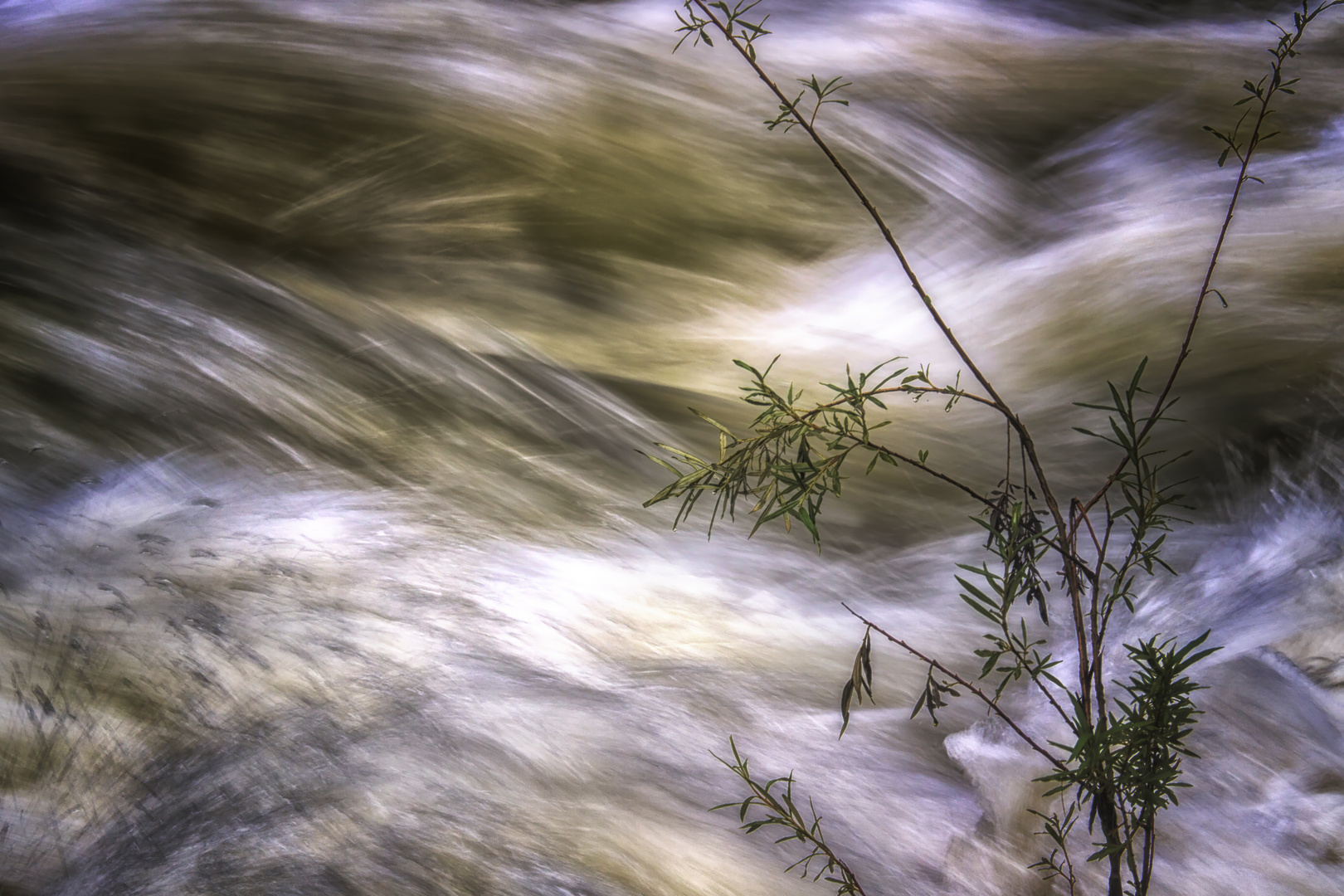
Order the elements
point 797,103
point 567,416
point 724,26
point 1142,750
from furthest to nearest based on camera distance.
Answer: point 567,416 < point 797,103 < point 724,26 < point 1142,750

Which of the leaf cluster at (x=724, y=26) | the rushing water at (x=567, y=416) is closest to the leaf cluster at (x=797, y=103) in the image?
the leaf cluster at (x=724, y=26)

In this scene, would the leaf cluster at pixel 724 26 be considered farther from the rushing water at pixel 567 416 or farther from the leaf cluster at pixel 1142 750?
the rushing water at pixel 567 416

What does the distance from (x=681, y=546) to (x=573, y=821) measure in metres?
0.46

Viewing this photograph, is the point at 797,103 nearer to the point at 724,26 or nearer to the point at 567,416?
the point at 724,26

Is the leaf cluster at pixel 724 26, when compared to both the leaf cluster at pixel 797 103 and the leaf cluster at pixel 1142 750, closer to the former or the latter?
the leaf cluster at pixel 797 103

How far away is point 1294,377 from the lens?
4.69ft

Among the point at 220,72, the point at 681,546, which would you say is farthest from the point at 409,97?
the point at 681,546

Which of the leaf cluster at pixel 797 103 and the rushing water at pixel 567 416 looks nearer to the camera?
the leaf cluster at pixel 797 103

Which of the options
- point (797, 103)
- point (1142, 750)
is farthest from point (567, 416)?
point (1142, 750)

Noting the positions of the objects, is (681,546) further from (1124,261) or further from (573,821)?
(1124,261)

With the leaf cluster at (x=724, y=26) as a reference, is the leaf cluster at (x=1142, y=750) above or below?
below

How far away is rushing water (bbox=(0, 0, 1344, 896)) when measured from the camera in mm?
1103

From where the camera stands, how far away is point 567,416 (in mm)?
1556

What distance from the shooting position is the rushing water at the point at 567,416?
3.62 ft
